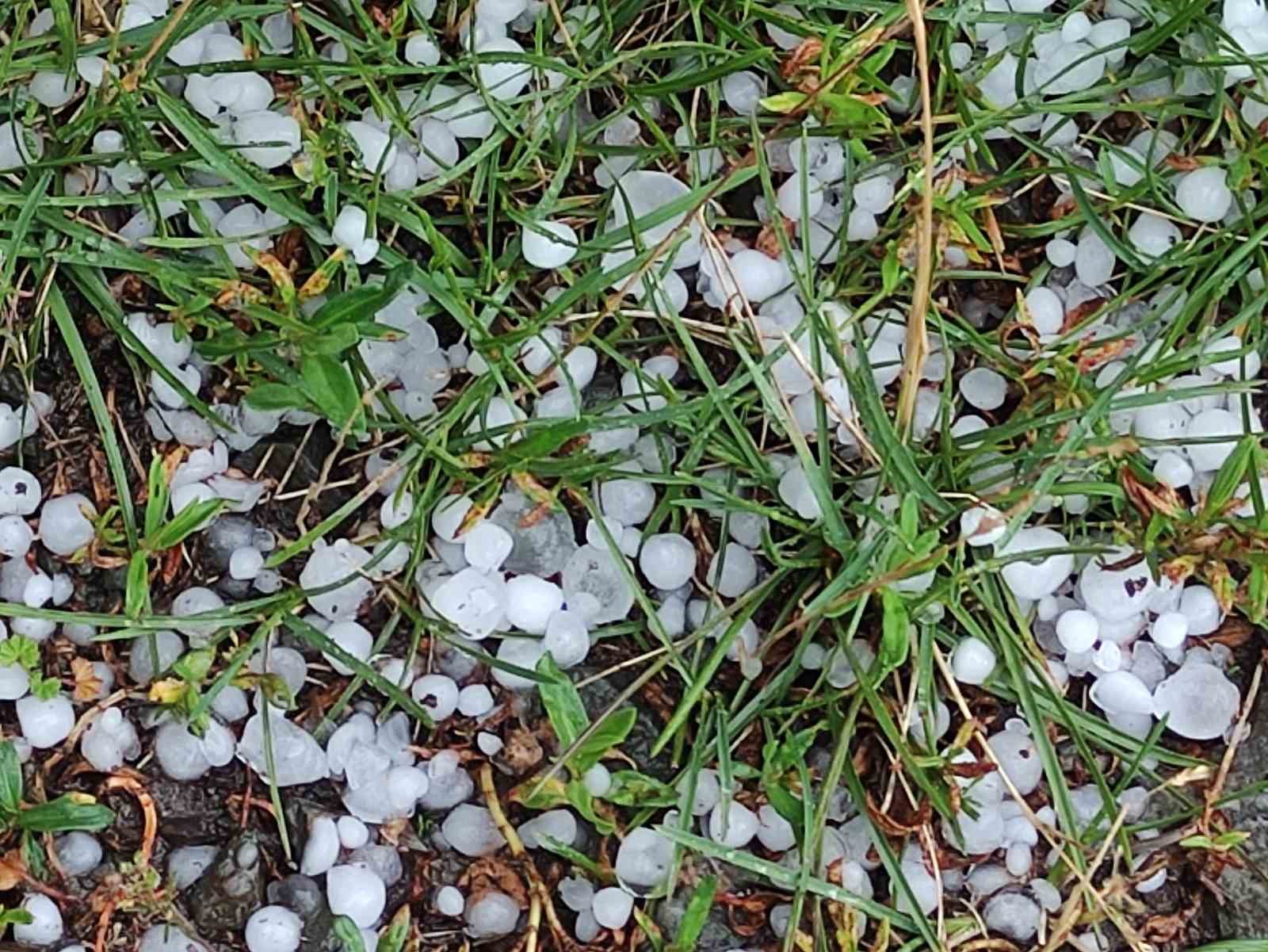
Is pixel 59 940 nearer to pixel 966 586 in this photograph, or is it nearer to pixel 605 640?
pixel 605 640

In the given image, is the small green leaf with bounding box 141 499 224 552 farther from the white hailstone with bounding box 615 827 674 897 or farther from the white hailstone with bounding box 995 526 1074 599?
the white hailstone with bounding box 995 526 1074 599

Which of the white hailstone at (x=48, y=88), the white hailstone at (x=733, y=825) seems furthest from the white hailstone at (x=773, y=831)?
the white hailstone at (x=48, y=88)

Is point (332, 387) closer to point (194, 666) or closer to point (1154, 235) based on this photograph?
point (194, 666)

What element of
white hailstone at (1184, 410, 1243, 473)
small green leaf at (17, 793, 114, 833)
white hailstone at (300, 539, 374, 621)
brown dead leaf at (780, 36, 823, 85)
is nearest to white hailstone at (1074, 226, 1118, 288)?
white hailstone at (1184, 410, 1243, 473)

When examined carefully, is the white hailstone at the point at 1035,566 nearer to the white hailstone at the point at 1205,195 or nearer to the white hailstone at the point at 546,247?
the white hailstone at the point at 1205,195

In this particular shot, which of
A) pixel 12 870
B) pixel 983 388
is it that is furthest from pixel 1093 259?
pixel 12 870

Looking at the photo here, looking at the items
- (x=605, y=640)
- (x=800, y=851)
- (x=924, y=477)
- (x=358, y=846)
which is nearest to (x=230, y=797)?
(x=358, y=846)

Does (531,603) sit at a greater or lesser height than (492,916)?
greater
